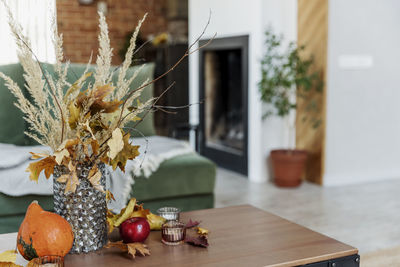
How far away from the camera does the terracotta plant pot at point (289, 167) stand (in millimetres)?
3873

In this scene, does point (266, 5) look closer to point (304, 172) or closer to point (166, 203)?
point (304, 172)

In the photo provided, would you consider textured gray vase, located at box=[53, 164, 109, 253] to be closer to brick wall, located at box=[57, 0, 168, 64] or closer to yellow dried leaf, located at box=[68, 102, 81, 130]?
yellow dried leaf, located at box=[68, 102, 81, 130]

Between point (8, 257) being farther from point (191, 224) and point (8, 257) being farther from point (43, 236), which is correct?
point (191, 224)

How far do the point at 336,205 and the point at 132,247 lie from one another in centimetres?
240

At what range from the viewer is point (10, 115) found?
9.15 ft

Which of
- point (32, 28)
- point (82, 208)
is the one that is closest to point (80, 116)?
point (82, 208)

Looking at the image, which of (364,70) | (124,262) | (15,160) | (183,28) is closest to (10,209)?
(15,160)

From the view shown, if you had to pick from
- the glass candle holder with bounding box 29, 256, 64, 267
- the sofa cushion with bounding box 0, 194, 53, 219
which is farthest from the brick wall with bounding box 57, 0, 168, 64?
the glass candle holder with bounding box 29, 256, 64, 267

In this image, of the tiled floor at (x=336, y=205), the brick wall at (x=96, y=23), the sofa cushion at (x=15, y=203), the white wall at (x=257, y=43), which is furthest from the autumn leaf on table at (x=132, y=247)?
the brick wall at (x=96, y=23)

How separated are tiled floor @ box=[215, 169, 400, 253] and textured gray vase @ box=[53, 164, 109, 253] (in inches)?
65.3

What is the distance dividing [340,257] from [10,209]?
1596mm

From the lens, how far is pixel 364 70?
4.12m

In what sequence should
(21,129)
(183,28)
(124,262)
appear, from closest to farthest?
(124,262) < (21,129) < (183,28)

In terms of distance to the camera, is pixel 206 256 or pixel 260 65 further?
pixel 260 65
